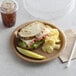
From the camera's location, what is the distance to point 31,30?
96 cm

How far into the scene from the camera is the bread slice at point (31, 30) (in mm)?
942

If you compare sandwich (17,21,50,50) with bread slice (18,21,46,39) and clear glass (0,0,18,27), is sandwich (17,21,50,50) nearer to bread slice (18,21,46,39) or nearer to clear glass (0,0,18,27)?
bread slice (18,21,46,39)

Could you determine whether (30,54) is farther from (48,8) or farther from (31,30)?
(48,8)

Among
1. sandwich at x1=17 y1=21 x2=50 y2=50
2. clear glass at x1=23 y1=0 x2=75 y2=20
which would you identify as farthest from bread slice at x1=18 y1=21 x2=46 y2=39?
clear glass at x1=23 y1=0 x2=75 y2=20

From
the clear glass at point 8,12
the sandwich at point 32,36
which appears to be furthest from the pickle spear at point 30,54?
the clear glass at point 8,12

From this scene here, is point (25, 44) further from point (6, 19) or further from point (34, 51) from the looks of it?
point (6, 19)

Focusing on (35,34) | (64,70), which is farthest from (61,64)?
(35,34)

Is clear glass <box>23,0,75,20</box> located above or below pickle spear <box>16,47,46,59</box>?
above

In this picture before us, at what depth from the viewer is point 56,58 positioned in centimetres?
93

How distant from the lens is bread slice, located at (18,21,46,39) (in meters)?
0.94

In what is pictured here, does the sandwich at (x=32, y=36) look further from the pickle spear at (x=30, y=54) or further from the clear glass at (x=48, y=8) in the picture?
the clear glass at (x=48, y=8)

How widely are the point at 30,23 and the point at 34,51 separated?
0.14 metres

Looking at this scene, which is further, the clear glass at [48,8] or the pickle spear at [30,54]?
the clear glass at [48,8]

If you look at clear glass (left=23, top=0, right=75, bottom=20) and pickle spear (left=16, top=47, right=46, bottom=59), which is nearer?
pickle spear (left=16, top=47, right=46, bottom=59)
